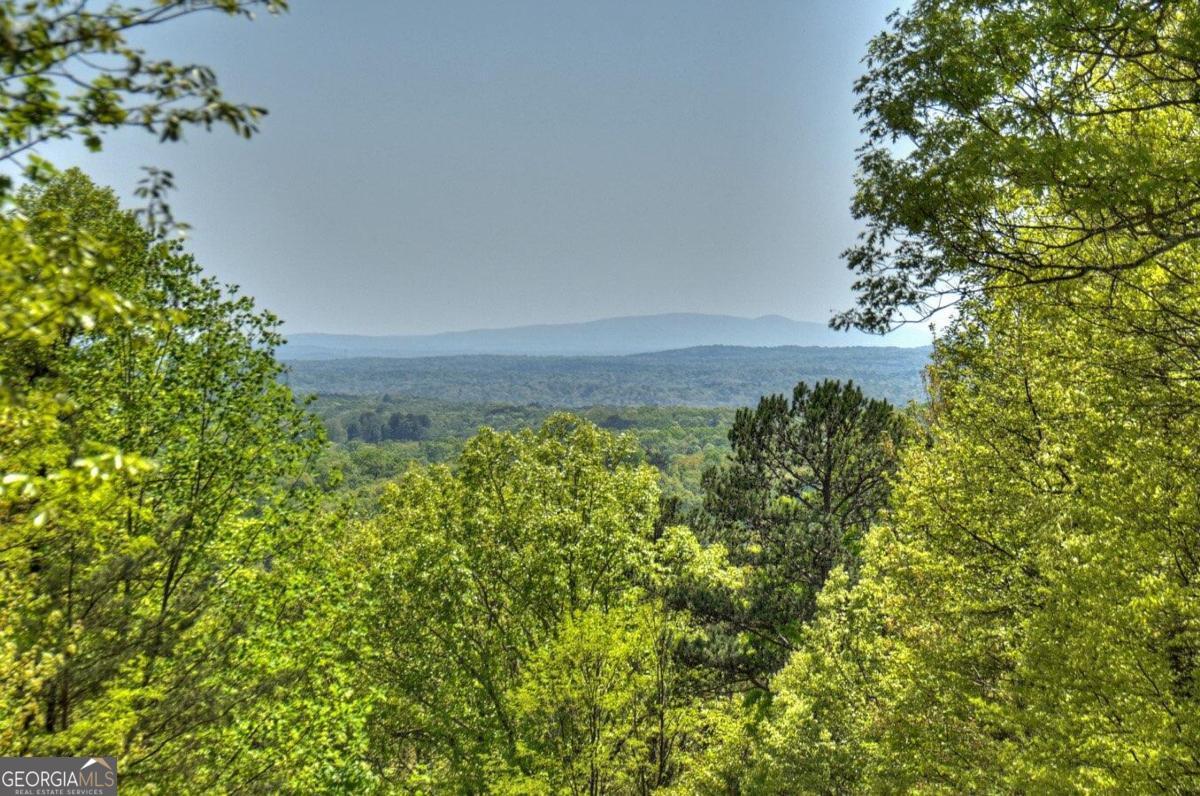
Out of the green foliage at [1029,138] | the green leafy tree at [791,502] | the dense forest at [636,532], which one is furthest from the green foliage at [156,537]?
the green leafy tree at [791,502]

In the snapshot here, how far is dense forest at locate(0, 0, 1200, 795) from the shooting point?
243 inches

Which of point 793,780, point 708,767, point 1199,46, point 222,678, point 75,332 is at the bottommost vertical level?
point 708,767

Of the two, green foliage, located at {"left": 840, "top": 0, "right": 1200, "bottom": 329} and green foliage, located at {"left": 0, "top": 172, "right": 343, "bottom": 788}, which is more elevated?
green foliage, located at {"left": 840, "top": 0, "right": 1200, "bottom": 329}

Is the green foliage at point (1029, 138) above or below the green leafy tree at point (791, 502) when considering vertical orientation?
above

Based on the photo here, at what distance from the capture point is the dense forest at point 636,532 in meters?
6.16

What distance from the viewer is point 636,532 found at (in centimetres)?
1691

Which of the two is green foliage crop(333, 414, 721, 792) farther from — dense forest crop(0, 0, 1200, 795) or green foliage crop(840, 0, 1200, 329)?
green foliage crop(840, 0, 1200, 329)

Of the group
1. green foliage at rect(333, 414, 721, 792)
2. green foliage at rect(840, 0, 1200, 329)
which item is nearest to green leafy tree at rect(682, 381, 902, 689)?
green foliage at rect(333, 414, 721, 792)

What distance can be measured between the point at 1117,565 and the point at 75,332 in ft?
61.7

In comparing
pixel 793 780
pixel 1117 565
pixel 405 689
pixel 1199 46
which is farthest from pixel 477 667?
pixel 1199 46

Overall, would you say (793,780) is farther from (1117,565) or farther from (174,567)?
(174,567)

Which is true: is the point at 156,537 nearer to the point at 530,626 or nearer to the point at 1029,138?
the point at 530,626

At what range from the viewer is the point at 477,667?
15539 millimetres

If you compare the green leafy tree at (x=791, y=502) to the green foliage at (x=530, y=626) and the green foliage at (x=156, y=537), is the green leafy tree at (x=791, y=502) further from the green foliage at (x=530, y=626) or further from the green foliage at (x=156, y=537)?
the green foliage at (x=156, y=537)
